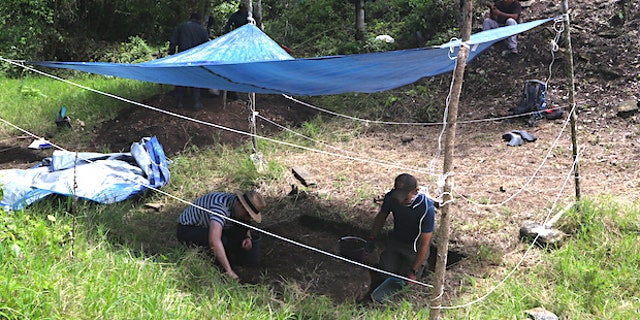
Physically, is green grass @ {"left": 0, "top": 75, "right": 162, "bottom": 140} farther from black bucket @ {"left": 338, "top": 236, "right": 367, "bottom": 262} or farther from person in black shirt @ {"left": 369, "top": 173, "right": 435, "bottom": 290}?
person in black shirt @ {"left": 369, "top": 173, "right": 435, "bottom": 290}

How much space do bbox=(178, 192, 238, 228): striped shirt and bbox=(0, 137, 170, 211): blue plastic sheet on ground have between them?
715 mm

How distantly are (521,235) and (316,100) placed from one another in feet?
14.9

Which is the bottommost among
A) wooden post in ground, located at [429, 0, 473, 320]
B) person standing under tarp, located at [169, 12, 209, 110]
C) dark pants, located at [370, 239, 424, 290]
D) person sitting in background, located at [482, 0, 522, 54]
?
dark pants, located at [370, 239, 424, 290]

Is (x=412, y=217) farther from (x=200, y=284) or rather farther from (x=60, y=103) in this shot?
(x=60, y=103)

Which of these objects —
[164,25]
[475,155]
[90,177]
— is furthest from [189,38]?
[164,25]

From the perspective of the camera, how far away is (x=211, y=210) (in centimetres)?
356

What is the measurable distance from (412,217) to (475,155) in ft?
8.08

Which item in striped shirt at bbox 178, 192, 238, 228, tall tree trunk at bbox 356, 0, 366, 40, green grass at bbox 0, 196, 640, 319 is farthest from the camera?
tall tree trunk at bbox 356, 0, 366, 40

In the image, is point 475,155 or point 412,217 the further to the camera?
point 475,155

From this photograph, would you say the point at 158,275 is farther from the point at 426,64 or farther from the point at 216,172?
the point at 216,172

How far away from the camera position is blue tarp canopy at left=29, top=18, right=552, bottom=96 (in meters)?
3.25

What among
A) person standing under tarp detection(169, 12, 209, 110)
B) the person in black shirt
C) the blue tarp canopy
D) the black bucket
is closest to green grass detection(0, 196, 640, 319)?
the person in black shirt

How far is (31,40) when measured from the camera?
10031 mm

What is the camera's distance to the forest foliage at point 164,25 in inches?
340
